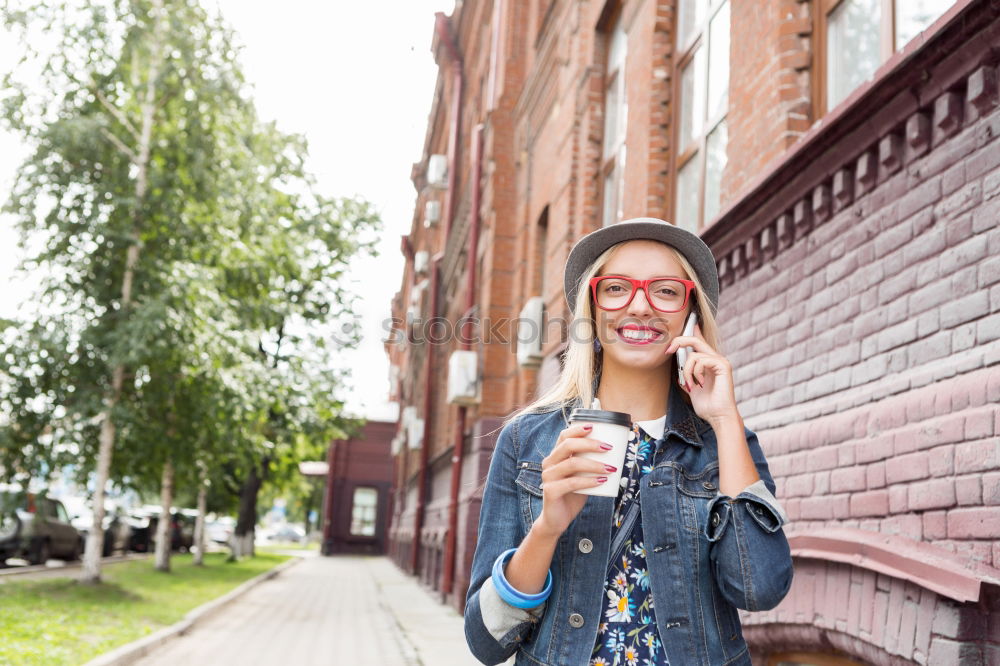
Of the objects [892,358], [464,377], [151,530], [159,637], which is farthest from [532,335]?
[151,530]

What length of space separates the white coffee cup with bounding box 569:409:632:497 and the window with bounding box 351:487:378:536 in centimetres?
4514

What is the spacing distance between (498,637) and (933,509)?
1741 mm

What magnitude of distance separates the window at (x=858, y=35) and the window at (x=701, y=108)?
3.50 feet

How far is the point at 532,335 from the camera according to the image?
1137cm

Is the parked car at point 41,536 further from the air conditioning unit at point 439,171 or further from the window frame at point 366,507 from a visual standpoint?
the window frame at point 366,507

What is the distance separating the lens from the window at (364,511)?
4578 centimetres

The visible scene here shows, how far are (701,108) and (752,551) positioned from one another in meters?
5.73

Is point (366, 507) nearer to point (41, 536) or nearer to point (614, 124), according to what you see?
point (41, 536)

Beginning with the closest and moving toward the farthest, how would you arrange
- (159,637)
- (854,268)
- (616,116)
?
1. (854,268)
2. (159,637)
3. (616,116)

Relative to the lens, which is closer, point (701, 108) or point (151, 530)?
point (701, 108)

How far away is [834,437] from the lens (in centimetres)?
379

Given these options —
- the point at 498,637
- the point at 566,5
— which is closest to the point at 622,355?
the point at 498,637

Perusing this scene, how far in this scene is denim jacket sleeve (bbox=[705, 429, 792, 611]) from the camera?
1.88 m

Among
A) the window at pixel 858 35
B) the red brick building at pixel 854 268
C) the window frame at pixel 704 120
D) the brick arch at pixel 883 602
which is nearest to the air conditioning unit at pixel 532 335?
the red brick building at pixel 854 268
